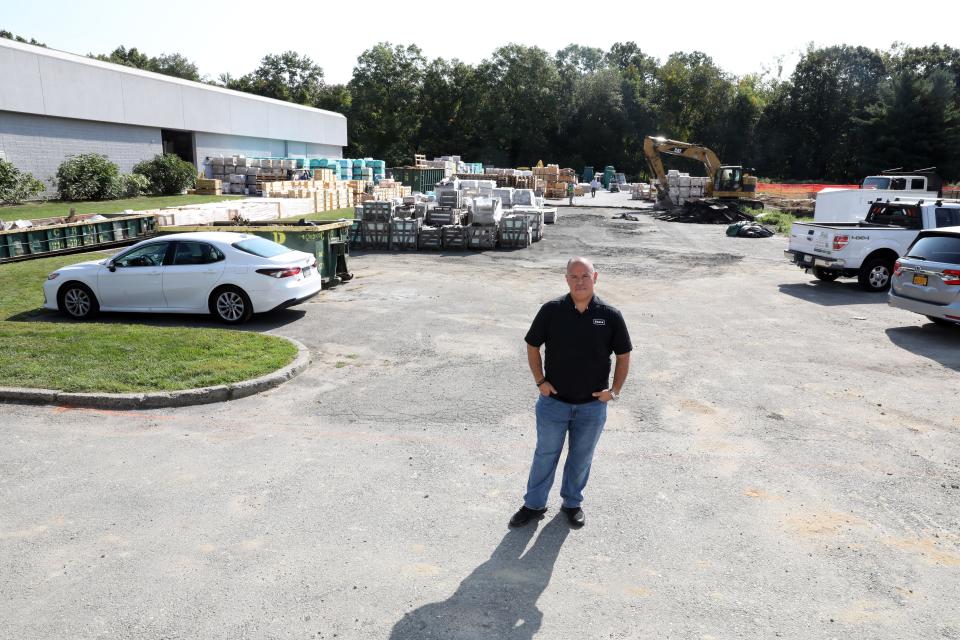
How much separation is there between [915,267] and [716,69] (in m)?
76.9

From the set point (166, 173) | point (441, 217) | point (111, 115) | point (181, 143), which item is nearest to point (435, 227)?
point (441, 217)

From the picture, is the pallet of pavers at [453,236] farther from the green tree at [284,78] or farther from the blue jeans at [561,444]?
the green tree at [284,78]

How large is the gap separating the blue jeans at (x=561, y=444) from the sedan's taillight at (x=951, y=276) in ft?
29.8

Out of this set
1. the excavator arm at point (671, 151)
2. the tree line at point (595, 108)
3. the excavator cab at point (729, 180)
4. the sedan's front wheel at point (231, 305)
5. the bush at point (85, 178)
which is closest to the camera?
the sedan's front wheel at point (231, 305)

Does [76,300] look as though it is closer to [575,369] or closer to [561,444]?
[561,444]

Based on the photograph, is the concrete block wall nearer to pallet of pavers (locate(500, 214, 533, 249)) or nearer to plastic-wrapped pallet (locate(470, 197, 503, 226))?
plastic-wrapped pallet (locate(470, 197, 503, 226))

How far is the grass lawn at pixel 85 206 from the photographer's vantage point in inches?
990

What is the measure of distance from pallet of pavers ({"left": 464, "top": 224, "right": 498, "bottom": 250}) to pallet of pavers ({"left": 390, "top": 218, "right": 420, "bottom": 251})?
164 cm

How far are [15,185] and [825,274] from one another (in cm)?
2984

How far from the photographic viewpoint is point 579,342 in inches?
193

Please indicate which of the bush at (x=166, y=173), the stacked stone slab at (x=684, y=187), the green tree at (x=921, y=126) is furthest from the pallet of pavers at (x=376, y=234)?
the green tree at (x=921, y=126)

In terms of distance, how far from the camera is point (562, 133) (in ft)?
268

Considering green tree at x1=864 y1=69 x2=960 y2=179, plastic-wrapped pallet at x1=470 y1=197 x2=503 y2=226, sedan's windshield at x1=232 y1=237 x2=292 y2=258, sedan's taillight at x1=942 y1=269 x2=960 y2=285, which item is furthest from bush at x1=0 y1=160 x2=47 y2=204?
green tree at x1=864 y1=69 x2=960 y2=179

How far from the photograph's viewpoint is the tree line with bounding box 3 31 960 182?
73875 mm
